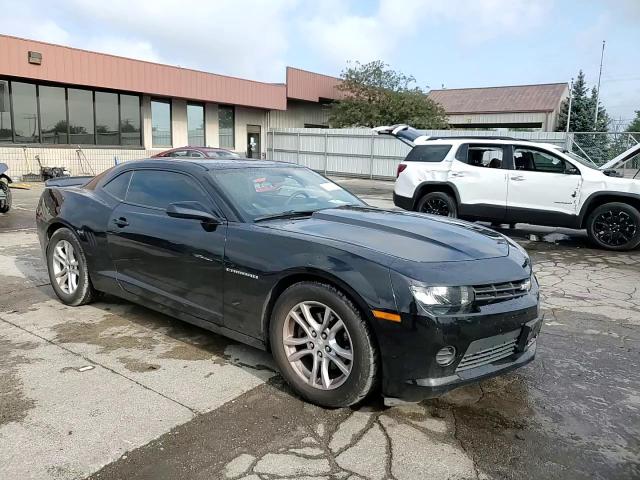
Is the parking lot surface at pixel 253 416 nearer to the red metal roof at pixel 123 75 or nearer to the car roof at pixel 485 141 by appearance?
the car roof at pixel 485 141

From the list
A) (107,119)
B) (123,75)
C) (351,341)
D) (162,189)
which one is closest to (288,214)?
(162,189)

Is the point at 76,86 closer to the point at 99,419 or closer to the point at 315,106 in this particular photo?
the point at 315,106

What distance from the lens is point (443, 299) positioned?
286 centimetres

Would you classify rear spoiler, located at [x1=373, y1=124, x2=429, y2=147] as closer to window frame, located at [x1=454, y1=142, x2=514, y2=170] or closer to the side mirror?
window frame, located at [x1=454, y1=142, x2=514, y2=170]

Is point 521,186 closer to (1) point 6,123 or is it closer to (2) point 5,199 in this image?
(2) point 5,199

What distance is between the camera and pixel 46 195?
552 centimetres

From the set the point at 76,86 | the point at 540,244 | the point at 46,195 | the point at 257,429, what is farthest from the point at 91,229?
the point at 76,86

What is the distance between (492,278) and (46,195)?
458 centimetres

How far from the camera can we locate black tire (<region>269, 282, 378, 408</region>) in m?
2.96

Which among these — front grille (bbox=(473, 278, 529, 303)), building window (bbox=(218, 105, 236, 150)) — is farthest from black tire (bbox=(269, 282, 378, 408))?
building window (bbox=(218, 105, 236, 150))

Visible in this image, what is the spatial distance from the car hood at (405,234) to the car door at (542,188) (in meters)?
5.66

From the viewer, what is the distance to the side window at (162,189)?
4152mm

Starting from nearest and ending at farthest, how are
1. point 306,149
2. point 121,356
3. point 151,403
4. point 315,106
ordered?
point 151,403, point 121,356, point 306,149, point 315,106

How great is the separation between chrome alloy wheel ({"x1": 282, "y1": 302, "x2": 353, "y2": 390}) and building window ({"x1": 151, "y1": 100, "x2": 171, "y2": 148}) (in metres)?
21.7
